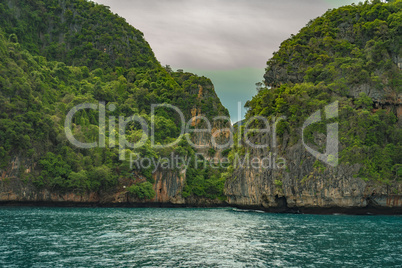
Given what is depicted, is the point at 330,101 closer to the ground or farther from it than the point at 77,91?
closer to the ground

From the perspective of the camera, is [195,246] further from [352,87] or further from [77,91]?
[77,91]

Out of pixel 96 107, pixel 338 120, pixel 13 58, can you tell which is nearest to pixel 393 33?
pixel 338 120

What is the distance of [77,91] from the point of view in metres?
87.8

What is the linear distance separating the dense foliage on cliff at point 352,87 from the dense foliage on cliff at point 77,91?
30580 mm

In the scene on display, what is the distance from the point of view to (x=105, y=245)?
74.5ft

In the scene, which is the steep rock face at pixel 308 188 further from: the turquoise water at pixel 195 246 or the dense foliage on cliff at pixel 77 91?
the dense foliage on cliff at pixel 77 91

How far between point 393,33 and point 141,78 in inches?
2706

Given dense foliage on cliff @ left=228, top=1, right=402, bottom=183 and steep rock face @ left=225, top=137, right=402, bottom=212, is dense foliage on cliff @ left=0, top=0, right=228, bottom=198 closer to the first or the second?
steep rock face @ left=225, top=137, right=402, bottom=212

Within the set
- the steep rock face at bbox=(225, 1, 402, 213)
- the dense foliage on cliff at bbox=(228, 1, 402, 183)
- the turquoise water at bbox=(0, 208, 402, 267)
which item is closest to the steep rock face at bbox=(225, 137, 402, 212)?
the steep rock face at bbox=(225, 1, 402, 213)

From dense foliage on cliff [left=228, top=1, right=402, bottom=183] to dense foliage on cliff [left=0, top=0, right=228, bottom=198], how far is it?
3058 centimetres

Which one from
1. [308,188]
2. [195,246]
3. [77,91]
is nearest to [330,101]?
[308,188]

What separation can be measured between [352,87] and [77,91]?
6012cm

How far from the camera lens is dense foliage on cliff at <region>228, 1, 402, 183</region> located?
4891cm

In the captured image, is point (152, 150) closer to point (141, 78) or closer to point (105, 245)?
point (141, 78)
